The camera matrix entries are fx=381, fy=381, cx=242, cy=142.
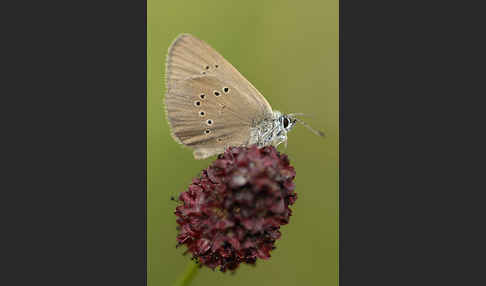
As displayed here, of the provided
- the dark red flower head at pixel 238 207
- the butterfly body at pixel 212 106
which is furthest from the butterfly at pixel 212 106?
A: the dark red flower head at pixel 238 207

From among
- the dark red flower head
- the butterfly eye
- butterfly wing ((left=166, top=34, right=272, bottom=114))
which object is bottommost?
the dark red flower head

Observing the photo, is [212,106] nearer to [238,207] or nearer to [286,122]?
[286,122]

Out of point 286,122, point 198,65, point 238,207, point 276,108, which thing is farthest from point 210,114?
point 276,108

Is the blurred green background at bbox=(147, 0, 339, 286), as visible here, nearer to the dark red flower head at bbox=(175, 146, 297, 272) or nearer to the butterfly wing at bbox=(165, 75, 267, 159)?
the butterfly wing at bbox=(165, 75, 267, 159)

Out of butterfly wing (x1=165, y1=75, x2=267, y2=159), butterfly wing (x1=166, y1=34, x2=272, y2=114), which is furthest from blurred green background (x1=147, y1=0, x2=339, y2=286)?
butterfly wing (x1=166, y1=34, x2=272, y2=114)
